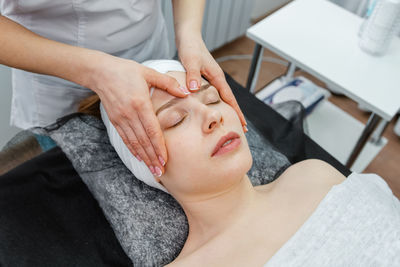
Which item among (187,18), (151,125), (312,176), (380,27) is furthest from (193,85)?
(380,27)

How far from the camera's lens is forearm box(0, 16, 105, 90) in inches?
29.1

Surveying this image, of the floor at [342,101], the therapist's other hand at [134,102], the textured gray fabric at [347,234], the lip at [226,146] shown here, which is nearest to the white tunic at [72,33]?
the therapist's other hand at [134,102]

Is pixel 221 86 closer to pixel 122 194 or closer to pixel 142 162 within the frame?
pixel 142 162

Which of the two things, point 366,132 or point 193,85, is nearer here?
point 193,85

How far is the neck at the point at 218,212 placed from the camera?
2.77 ft

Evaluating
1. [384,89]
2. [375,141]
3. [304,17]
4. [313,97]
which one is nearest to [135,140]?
[384,89]

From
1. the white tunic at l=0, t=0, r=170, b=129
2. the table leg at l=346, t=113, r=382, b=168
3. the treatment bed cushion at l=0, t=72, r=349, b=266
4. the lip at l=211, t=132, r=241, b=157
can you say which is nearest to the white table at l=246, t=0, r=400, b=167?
the table leg at l=346, t=113, r=382, b=168

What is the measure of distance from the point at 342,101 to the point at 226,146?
1.68m

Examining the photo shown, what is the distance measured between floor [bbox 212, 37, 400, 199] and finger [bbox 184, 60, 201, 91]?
1438 mm

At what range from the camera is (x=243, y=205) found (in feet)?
2.88

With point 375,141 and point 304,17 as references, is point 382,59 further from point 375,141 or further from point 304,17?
point 375,141

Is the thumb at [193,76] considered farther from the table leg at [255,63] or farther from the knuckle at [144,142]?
the table leg at [255,63]

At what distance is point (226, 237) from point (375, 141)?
53.4 inches

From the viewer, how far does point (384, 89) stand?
1.22 m
